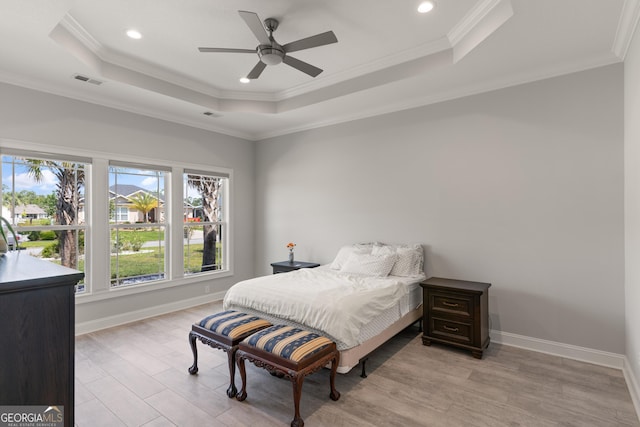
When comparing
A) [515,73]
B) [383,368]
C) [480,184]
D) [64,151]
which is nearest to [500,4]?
[515,73]

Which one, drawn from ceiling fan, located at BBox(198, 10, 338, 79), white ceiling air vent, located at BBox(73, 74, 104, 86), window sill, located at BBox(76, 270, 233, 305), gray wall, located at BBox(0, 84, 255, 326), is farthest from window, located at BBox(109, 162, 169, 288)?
ceiling fan, located at BBox(198, 10, 338, 79)

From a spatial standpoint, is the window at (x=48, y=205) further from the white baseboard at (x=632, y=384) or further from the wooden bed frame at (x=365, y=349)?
the white baseboard at (x=632, y=384)

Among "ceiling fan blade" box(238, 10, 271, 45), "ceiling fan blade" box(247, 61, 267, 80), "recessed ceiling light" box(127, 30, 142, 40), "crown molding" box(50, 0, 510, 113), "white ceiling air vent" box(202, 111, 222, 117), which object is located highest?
"recessed ceiling light" box(127, 30, 142, 40)

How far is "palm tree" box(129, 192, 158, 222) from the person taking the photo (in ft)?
15.4

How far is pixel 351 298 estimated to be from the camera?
2916 mm

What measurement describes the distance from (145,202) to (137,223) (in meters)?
0.33

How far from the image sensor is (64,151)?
152 inches

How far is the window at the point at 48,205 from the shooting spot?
3649 millimetres

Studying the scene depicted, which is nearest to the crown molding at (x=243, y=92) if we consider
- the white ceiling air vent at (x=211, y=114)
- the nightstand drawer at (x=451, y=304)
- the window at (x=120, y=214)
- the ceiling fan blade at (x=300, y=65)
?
the white ceiling air vent at (x=211, y=114)

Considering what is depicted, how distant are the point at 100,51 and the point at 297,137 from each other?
2935 millimetres

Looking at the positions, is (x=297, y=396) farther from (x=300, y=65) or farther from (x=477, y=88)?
(x=477, y=88)

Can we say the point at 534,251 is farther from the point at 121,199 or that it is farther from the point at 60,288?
the point at 121,199

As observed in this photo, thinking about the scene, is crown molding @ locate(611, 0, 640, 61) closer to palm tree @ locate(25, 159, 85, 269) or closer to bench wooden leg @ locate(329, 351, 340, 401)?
bench wooden leg @ locate(329, 351, 340, 401)

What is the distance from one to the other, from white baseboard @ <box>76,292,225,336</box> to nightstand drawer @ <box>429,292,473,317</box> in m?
3.60
